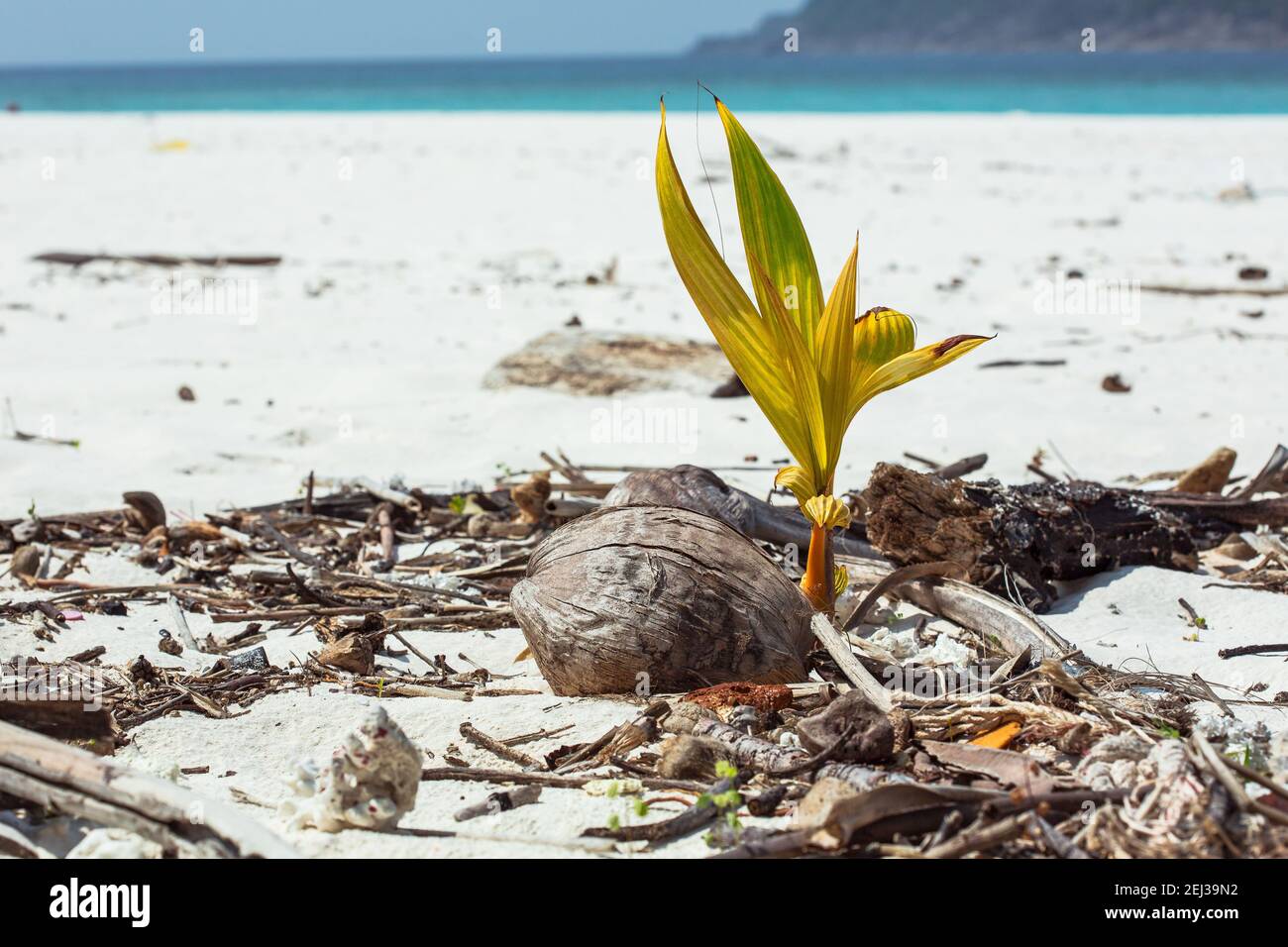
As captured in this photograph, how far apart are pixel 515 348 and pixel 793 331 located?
540cm

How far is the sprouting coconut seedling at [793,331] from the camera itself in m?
2.87

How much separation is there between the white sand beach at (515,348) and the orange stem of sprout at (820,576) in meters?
0.65

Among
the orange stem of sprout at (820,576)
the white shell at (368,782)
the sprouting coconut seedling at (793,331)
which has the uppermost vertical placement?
the sprouting coconut seedling at (793,331)

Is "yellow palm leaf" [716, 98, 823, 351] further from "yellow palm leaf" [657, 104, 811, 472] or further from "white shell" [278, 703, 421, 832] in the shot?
"white shell" [278, 703, 421, 832]

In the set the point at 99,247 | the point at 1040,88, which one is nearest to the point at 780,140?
the point at 99,247

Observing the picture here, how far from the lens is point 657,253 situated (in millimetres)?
11352

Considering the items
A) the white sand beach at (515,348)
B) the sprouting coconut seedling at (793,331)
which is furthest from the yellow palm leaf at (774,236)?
the white sand beach at (515,348)

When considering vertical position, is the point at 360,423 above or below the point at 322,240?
below

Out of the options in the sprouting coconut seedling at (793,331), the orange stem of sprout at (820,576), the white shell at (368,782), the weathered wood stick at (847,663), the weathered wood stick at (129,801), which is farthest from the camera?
the orange stem of sprout at (820,576)

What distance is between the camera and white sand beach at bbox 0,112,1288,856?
3393 mm

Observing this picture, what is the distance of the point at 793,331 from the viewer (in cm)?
287

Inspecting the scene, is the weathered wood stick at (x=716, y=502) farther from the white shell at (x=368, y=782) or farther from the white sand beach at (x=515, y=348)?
the white shell at (x=368, y=782)
